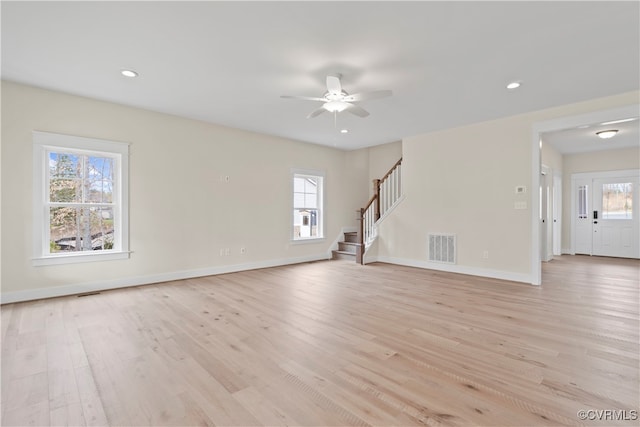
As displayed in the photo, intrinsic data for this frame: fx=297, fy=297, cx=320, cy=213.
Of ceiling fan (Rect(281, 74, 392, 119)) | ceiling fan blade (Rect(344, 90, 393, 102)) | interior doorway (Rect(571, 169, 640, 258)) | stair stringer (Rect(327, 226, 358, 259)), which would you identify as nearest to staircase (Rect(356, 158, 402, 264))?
stair stringer (Rect(327, 226, 358, 259))

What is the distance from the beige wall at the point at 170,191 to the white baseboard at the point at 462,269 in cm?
171

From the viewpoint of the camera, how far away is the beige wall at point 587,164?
7522 mm

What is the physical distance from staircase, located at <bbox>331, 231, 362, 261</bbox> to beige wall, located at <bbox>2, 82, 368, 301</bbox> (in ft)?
1.09

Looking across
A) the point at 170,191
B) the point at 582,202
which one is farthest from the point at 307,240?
the point at 582,202

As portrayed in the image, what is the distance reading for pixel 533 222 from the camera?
490 cm

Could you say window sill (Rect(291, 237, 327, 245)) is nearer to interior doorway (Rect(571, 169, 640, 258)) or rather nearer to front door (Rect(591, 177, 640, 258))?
interior doorway (Rect(571, 169, 640, 258))

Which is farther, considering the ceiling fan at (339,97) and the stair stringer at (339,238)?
the stair stringer at (339,238)

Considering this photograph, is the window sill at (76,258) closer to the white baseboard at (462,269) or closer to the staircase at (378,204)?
the staircase at (378,204)

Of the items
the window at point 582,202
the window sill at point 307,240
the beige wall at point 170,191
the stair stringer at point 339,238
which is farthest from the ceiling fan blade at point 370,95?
the window at point 582,202

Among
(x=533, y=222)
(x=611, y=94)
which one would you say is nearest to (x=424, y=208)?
(x=533, y=222)

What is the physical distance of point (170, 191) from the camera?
508 centimetres

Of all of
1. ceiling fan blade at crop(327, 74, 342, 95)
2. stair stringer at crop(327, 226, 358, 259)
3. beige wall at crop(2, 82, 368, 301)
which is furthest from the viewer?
stair stringer at crop(327, 226, 358, 259)

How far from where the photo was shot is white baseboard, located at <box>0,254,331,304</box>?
12.8ft

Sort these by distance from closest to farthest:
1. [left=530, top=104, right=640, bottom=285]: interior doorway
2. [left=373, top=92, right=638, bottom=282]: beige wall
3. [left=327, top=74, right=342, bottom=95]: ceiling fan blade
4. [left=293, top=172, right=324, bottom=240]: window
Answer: [left=327, top=74, right=342, bottom=95]: ceiling fan blade, [left=530, top=104, right=640, bottom=285]: interior doorway, [left=373, top=92, right=638, bottom=282]: beige wall, [left=293, top=172, right=324, bottom=240]: window
